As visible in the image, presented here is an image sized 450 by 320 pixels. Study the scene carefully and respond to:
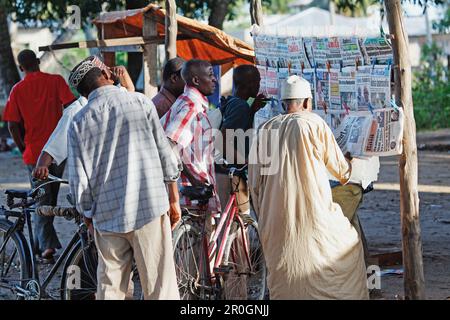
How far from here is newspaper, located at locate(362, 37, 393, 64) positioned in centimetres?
646

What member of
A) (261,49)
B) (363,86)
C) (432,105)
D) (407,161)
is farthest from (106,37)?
(432,105)

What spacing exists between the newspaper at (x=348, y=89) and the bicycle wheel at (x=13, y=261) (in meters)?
2.47

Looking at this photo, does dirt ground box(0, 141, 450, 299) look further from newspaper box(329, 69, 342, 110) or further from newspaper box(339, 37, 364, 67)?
newspaper box(339, 37, 364, 67)

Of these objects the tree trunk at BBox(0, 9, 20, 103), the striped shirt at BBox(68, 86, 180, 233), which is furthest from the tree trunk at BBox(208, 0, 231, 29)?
the striped shirt at BBox(68, 86, 180, 233)

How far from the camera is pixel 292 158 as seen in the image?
6250 mm

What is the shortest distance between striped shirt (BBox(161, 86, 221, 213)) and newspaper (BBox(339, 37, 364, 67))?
1.02 meters

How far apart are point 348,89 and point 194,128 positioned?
3.60 feet

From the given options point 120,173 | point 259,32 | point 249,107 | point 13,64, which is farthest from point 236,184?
point 13,64

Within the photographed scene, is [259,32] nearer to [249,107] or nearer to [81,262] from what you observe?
[249,107]

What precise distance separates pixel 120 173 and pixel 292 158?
3.95ft

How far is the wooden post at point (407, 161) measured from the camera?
6340 millimetres

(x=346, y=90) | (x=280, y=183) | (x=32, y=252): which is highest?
(x=346, y=90)

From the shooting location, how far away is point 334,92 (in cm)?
690

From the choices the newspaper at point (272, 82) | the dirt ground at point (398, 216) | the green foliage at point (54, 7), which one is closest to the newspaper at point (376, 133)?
the newspaper at point (272, 82)
